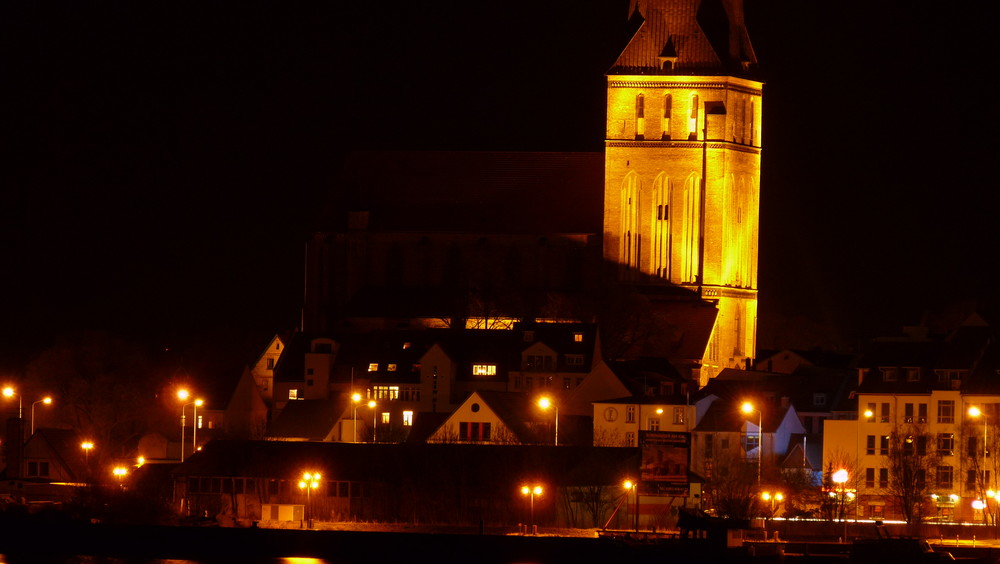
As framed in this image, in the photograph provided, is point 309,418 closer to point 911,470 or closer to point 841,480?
point 841,480

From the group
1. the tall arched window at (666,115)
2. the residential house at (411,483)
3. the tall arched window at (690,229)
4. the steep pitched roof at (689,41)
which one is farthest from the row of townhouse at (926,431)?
the steep pitched roof at (689,41)

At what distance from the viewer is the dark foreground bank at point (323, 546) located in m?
106

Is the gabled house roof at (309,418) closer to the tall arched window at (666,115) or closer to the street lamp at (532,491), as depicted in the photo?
the street lamp at (532,491)

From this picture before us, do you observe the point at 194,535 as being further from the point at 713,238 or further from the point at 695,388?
the point at 713,238

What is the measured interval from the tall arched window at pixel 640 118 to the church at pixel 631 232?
0.10m

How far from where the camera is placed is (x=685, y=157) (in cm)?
16450

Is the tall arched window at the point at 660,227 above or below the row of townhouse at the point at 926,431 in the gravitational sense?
above

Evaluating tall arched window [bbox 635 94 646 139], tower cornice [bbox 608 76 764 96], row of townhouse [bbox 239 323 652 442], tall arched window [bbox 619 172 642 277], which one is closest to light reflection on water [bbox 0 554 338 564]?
row of townhouse [bbox 239 323 652 442]

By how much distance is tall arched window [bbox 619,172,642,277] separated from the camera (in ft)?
542

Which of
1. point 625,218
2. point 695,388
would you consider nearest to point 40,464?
point 695,388

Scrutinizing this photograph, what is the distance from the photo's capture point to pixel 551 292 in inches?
6476

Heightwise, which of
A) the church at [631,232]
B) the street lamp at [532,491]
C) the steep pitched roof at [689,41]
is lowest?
the street lamp at [532,491]

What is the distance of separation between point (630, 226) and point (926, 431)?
42586 millimetres

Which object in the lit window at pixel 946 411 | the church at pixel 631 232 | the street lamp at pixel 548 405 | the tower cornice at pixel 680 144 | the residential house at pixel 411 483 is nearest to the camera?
the residential house at pixel 411 483
